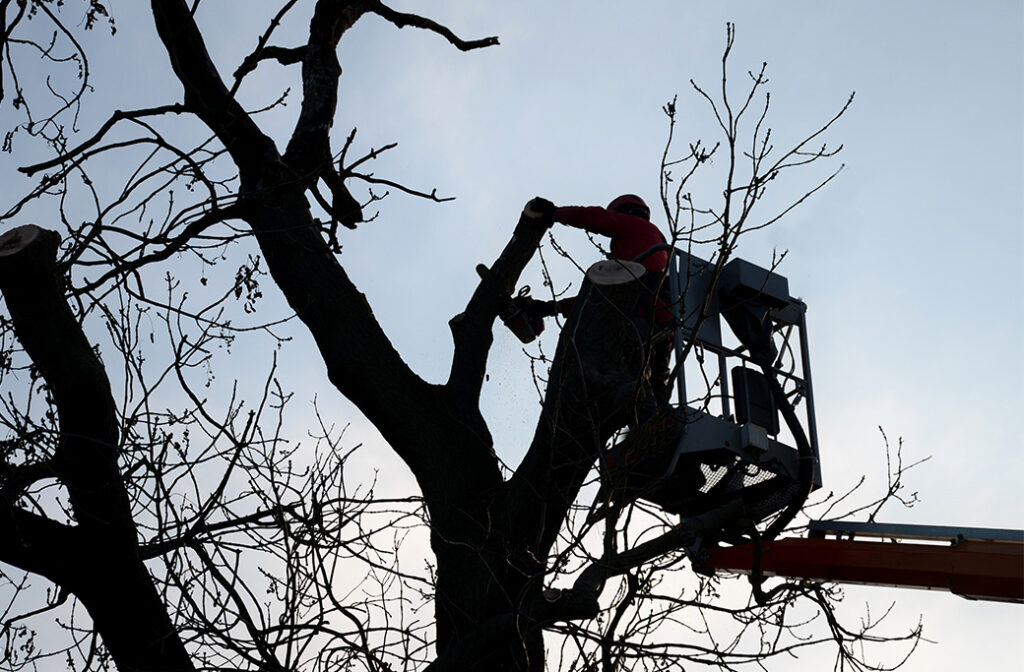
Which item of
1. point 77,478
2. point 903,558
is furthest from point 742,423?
point 77,478

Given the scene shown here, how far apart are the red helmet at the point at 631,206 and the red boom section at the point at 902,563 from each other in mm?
2126

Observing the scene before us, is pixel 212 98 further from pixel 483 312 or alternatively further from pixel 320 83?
pixel 483 312

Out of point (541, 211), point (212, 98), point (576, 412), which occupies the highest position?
point (212, 98)

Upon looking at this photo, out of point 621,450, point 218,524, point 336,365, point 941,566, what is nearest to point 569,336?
point 621,450

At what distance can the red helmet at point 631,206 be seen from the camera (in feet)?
22.6

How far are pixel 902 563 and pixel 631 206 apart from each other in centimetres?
258

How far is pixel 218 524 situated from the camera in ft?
12.1

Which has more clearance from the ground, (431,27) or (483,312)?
(431,27)

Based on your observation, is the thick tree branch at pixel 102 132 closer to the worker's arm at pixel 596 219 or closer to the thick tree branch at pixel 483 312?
the thick tree branch at pixel 483 312

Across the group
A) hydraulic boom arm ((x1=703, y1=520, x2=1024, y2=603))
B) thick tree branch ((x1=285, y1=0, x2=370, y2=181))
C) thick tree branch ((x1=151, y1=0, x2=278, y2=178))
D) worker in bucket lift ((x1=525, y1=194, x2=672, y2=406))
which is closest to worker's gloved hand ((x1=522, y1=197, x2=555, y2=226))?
worker in bucket lift ((x1=525, y1=194, x2=672, y2=406))

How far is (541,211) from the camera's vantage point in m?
5.66

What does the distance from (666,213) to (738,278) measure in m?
1.96

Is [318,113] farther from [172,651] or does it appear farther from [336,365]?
[172,651]

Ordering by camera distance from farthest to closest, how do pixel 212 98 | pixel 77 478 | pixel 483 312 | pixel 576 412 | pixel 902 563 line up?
A: pixel 902 563 < pixel 483 312 < pixel 212 98 < pixel 576 412 < pixel 77 478
